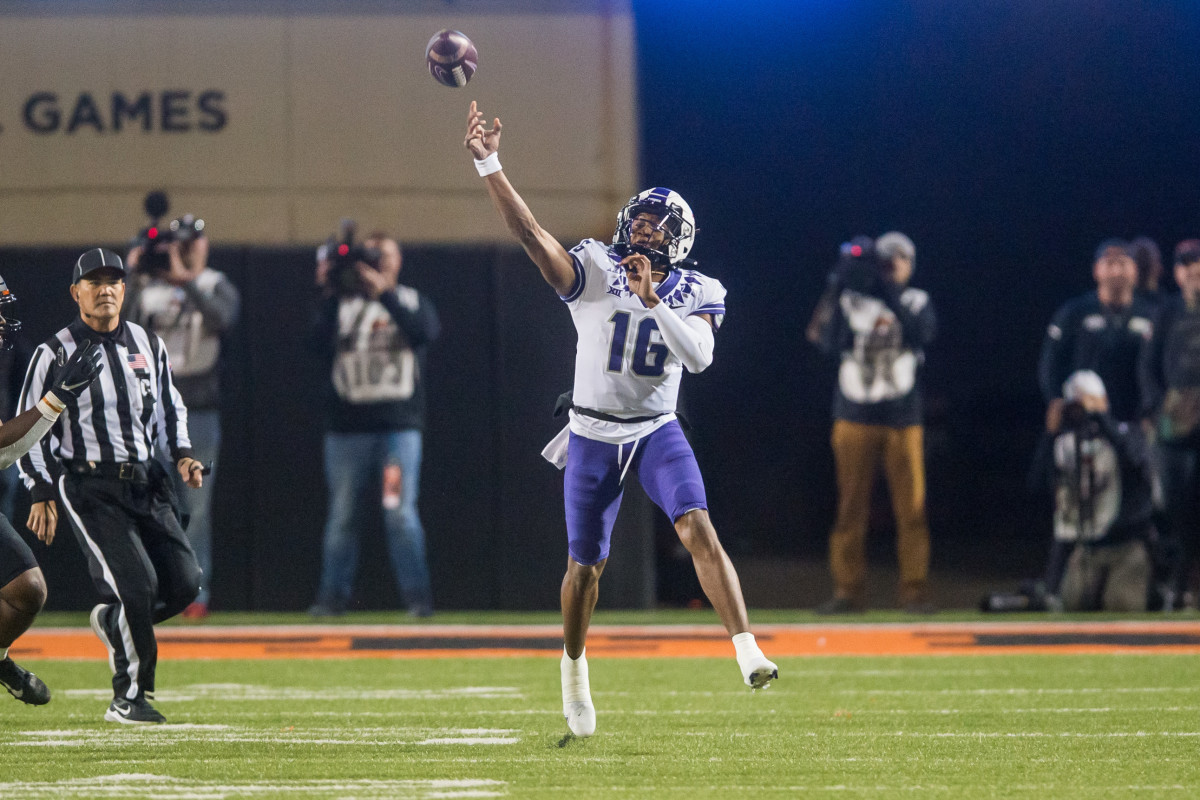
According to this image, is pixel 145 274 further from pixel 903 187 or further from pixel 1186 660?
pixel 1186 660

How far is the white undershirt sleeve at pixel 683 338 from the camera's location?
16.5 feet

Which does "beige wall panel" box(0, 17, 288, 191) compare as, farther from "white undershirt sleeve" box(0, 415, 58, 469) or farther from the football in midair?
"white undershirt sleeve" box(0, 415, 58, 469)

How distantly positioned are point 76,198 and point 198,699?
17.4 ft

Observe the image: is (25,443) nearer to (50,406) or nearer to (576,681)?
(50,406)

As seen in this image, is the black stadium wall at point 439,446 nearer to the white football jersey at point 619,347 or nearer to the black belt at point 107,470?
the black belt at point 107,470

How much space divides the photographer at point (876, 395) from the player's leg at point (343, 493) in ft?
8.79

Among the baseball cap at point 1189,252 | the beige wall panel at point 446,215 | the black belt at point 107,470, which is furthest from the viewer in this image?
the beige wall panel at point 446,215

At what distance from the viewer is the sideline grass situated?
4.49 meters

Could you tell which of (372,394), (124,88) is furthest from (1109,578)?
(124,88)

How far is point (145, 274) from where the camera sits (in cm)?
982

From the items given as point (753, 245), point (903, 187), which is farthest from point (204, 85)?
point (903, 187)

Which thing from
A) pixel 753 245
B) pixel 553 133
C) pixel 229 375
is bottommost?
pixel 229 375

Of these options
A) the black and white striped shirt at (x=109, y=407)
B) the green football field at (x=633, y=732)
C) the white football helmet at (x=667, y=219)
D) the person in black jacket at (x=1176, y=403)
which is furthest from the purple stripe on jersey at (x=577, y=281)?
the person in black jacket at (x=1176, y=403)

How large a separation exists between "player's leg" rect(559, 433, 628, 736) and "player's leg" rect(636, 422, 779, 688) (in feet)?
0.35
